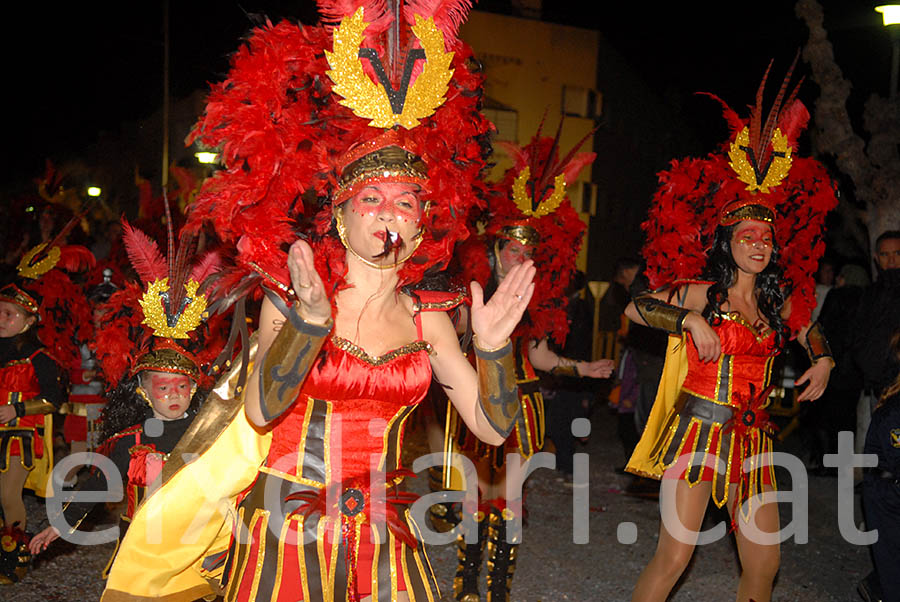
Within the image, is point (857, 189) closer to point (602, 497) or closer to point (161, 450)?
point (602, 497)

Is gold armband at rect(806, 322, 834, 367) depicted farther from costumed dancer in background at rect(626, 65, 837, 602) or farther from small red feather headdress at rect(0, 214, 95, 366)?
small red feather headdress at rect(0, 214, 95, 366)

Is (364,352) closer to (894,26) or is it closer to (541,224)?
(541,224)

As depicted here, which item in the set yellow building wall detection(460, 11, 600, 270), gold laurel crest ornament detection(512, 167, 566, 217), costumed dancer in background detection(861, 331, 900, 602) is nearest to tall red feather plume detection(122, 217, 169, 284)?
gold laurel crest ornament detection(512, 167, 566, 217)

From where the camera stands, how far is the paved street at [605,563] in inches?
209

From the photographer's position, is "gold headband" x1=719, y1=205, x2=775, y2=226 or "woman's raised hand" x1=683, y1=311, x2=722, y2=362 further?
"gold headband" x1=719, y1=205, x2=775, y2=226

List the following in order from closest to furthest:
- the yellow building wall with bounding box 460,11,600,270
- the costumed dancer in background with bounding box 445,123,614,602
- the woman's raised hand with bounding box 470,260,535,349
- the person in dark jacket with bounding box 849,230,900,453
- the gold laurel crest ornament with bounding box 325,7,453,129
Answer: the woman's raised hand with bounding box 470,260,535,349
the gold laurel crest ornament with bounding box 325,7,453,129
the costumed dancer in background with bounding box 445,123,614,602
the person in dark jacket with bounding box 849,230,900,453
the yellow building wall with bounding box 460,11,600,270

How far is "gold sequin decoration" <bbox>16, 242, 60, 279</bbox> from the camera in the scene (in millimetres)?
5664

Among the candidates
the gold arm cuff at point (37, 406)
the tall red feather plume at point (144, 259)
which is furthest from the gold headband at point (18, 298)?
the tall red feather plume at point (144, 259)

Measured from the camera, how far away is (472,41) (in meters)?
18.5

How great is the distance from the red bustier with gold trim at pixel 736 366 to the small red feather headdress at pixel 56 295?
4.28 meters

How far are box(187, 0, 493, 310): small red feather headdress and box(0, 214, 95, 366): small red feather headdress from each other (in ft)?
11.5

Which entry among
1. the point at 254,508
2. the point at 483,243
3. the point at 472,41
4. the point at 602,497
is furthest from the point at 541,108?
the point at 254,508

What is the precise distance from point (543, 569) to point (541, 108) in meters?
15.1

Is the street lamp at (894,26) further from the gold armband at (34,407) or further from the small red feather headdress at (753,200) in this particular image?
the gold armband at (34,407)
